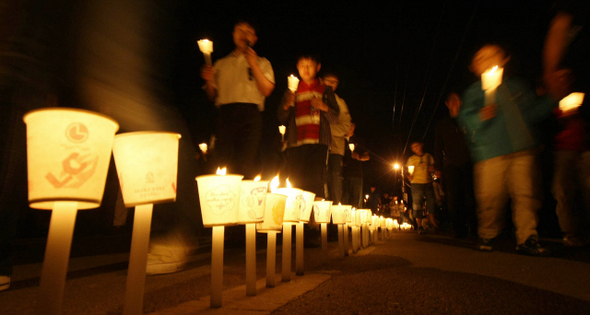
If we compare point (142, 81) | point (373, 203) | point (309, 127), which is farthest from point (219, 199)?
point (373, 203)

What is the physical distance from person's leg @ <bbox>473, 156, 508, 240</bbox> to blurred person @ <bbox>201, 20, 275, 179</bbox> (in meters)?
2.19

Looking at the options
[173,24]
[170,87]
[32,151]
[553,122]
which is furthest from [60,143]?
[553,122]

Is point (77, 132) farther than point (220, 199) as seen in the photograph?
No

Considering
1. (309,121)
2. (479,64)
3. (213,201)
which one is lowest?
(213,201)

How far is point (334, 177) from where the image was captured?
4379 mm

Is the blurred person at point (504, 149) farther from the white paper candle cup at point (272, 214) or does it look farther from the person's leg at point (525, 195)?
the white paper candle cup at point (272, 214)

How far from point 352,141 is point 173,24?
5979 millimetres

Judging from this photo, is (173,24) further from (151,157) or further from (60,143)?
(60,143)

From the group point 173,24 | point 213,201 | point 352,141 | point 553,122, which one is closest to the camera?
point 213,201

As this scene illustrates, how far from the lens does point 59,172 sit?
0.87m

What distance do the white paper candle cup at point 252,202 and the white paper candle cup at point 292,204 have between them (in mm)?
407

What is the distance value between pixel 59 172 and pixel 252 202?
0.96 metres

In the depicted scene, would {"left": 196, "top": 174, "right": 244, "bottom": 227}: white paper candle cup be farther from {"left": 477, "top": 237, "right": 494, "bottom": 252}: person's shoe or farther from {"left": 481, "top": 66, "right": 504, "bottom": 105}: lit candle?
{"left": 477, "top": 237, "right": 494, "bottom": 252}: person's shoe

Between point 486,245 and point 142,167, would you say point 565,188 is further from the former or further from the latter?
point 142,167
